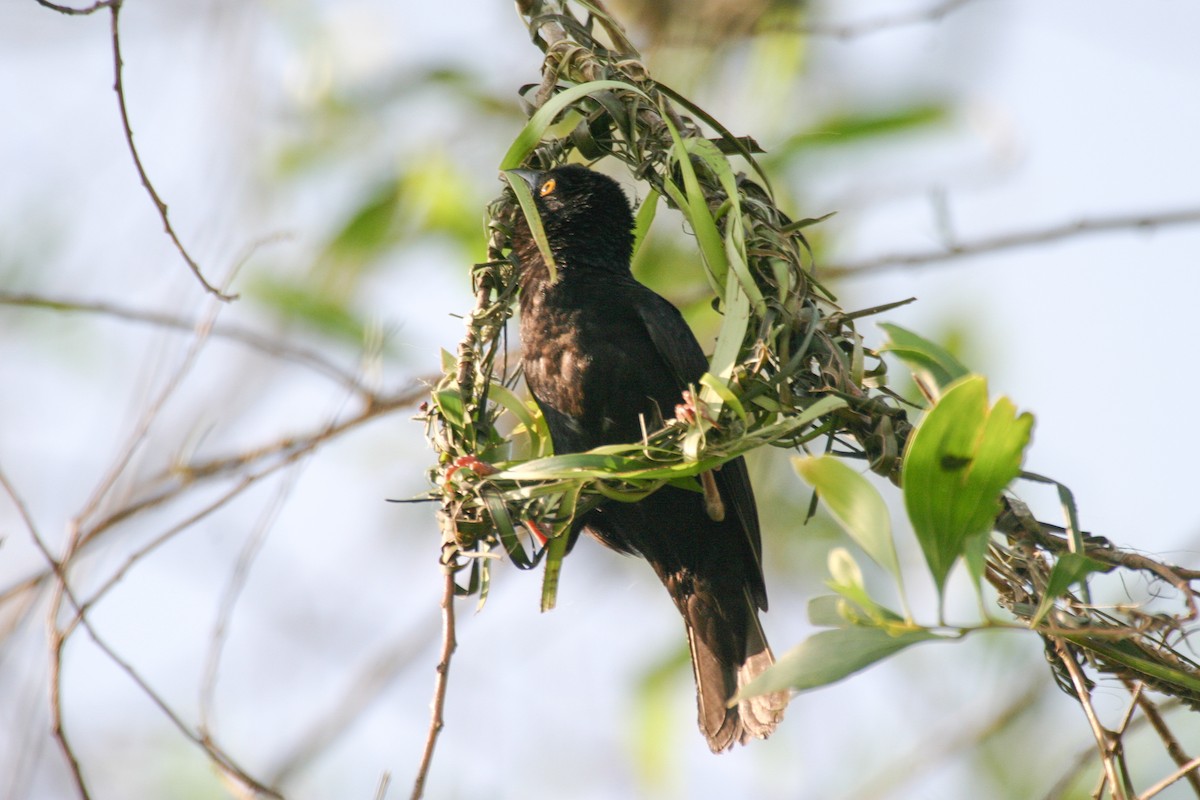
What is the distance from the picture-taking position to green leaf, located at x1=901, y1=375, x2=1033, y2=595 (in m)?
1.79

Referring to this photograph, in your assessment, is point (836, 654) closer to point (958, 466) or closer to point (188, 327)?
point (958, 466)

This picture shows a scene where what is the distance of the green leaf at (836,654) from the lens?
1.84 m

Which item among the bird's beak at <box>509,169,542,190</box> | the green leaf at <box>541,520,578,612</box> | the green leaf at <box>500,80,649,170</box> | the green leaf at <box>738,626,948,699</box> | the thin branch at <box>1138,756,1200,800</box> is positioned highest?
the bird's beak at <box>509,169,542,190</box>

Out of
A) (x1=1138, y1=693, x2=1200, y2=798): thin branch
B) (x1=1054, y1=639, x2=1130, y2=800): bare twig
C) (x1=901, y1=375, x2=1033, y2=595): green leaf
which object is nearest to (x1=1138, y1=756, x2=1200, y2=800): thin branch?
(x1=1054, y1=639, x2=1130, y2=800): bare twig

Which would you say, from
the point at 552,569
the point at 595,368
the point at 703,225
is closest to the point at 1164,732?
the point at 552,569

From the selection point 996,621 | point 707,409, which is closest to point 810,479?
point 996,621

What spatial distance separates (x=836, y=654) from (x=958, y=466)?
0.36m

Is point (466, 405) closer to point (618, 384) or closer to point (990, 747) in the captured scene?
point (618, 384)

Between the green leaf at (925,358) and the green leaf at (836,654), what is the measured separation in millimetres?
538

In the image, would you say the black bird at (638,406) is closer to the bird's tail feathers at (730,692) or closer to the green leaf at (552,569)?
the bird's tail feathers at (730,692)

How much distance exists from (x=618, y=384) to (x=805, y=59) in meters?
3.04

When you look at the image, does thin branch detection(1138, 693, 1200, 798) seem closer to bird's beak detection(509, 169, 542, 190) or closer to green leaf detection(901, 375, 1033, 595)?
green leaf detection(901, 375, 1033, 595)

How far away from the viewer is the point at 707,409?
94.9 inches

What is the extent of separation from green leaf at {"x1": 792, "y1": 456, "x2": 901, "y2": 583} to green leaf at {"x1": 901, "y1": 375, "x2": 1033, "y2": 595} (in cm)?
8
